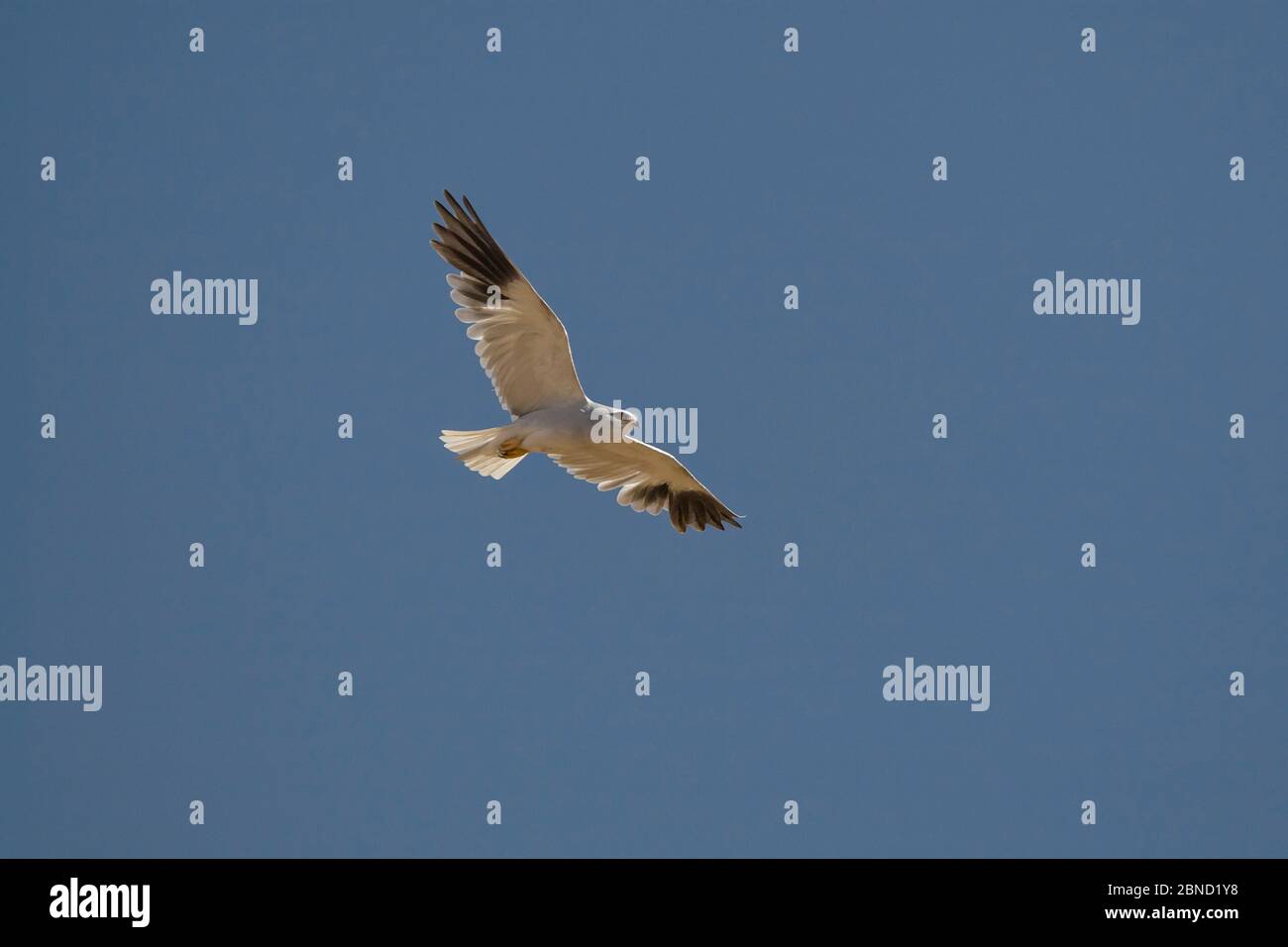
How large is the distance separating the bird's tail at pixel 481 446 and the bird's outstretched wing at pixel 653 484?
850mm

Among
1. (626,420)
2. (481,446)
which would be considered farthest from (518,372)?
(626,420)

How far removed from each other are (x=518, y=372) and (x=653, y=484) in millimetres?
1824

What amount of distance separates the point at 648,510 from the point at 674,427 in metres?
1.30

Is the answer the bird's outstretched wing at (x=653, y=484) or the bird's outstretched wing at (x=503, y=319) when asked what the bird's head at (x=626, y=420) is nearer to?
the bird's outstretched wing at (x=503, y=319)

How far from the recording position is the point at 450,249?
16531mm

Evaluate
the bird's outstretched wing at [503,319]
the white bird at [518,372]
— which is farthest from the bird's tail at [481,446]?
the bird's outstretched wing at [503,319]

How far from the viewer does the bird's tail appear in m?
16.2

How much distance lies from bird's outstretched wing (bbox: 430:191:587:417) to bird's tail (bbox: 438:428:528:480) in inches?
26.0

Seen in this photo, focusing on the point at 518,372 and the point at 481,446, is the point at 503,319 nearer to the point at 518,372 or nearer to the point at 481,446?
the point at 518,372

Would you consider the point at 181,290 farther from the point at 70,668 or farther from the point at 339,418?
the point at 70,668

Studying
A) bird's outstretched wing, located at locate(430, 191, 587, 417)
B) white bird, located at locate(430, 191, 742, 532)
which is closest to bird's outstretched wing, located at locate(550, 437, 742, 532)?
white bird, located at locate(430, 191, 742, 532)

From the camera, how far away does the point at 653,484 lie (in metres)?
17.7

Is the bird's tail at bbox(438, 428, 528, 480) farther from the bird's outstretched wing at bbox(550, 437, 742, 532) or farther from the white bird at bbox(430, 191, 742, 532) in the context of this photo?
the bird's outstretched wing at bbox(550, 437, 742, 532)
